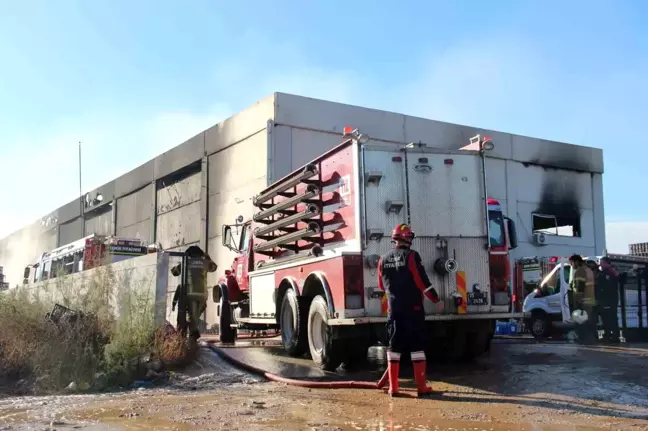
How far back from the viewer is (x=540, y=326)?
51.8ft

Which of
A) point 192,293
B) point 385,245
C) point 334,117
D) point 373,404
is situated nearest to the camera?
point 373,404

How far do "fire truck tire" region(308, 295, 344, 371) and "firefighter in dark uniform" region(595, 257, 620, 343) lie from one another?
23.9ft

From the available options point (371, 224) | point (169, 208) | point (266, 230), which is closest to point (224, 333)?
point (266, 230)

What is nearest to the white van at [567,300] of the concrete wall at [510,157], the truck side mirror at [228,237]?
the truck side mirror at [228,237]

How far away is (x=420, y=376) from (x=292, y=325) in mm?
3824

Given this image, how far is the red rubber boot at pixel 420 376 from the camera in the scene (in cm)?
661

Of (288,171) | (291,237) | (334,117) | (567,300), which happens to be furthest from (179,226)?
(291,237)

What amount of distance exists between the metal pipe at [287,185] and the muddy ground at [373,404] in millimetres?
2966

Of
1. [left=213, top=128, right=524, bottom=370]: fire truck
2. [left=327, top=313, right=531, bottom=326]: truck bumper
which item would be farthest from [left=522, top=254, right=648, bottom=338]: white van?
[left=327, top=313, right=531, bottom=326]: truck bumper

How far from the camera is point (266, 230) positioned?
11570 mm

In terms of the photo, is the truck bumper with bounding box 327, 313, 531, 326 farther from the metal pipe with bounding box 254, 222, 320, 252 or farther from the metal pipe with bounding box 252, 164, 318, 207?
the metal pipe with bounding box 252, 164, 318, 207

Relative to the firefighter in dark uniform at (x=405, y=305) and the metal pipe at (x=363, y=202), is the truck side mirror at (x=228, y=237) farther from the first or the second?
the firefighter in dark uniform at (x=405, y=305)

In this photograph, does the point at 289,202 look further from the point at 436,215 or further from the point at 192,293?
the point at 436,215

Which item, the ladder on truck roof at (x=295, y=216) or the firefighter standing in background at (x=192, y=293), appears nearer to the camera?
the ladder on truck roof at (x=295, y=216)
